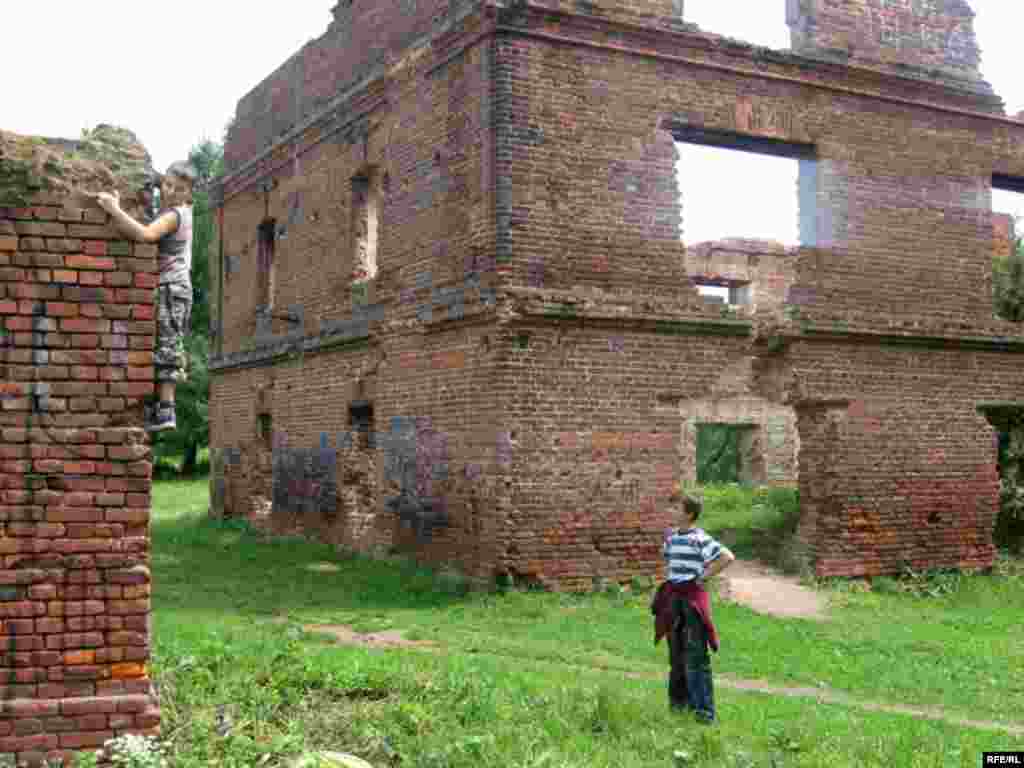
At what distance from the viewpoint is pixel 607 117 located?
1170cm

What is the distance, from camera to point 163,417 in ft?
17.4

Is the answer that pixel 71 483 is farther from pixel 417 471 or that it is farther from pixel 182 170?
pixel 417 471

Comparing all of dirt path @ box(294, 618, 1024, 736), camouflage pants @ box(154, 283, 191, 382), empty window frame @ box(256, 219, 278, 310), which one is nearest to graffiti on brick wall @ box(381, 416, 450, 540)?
dirt path @ box(294, 618, 1024, 736)

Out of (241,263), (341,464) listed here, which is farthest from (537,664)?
(241,263)

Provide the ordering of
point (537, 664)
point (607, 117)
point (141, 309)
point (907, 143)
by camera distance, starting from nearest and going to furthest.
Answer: point (141, 309)
point (537, 664)
point (607, 117)
point (907, 143)

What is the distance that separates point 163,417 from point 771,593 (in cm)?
838

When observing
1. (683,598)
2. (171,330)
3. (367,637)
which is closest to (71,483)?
(171,330)

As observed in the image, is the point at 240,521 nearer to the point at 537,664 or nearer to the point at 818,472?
the point at 818,472

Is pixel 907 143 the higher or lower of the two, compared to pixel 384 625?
higher

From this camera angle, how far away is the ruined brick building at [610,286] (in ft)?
36.8

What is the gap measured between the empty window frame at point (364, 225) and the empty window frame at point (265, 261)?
12.4 feet

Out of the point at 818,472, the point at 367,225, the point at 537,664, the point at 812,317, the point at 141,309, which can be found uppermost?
the point at 367,225

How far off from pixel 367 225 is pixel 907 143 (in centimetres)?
709

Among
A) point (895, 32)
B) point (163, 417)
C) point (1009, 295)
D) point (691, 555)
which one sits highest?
point (895, 32)
